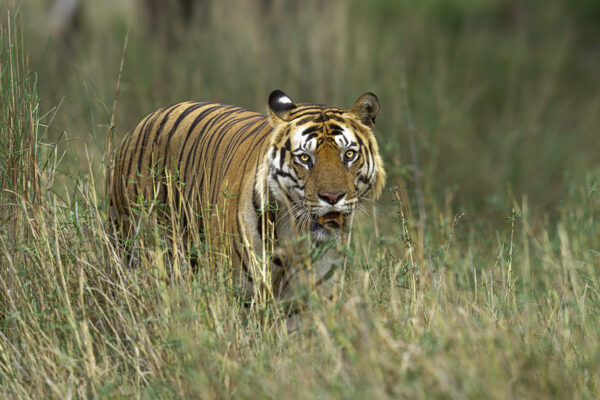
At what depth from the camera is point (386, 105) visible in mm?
6797

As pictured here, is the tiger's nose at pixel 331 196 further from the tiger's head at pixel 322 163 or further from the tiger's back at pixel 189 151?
the tiger's back at pixel 189 151

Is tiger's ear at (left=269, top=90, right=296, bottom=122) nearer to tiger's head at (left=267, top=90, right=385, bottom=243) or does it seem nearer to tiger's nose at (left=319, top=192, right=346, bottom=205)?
tiger's head at (left=267, top=90, right=385, bottom=243)

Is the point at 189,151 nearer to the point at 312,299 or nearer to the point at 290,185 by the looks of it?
the point at 290,185

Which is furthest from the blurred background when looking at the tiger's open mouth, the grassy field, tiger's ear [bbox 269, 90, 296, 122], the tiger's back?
the tiger's open mouth

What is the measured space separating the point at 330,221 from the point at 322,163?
244mm

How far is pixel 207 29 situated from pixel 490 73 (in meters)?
3.03

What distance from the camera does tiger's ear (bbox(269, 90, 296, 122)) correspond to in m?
3.41

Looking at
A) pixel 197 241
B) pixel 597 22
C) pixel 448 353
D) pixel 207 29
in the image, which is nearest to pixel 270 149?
pixel 197 241

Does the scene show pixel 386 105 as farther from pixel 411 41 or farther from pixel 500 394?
pixel 500 394

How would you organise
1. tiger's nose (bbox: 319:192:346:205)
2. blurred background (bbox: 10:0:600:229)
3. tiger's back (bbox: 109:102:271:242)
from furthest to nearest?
blurred background (bbox: 10:0:600:229)
tiger's back (bbox: 109:102:271:242)
tiger's nose (bbox: 319:192:346:205)

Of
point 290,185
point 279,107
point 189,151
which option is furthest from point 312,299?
point 189,151

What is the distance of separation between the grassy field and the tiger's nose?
0.80ft

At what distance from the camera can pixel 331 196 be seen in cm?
307

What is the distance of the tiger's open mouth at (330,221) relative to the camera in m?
3.16
